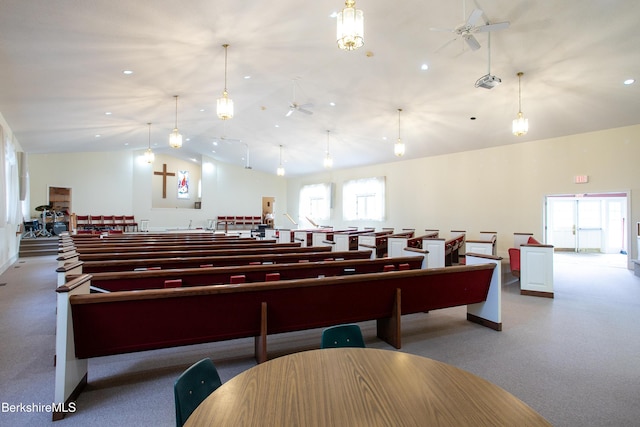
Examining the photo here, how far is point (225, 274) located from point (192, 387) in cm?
192

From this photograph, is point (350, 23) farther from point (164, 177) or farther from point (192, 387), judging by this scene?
point (164, 177)

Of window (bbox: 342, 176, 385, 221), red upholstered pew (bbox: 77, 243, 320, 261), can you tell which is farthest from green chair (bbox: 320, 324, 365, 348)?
window (bbox: 342, 176, 385, 221)

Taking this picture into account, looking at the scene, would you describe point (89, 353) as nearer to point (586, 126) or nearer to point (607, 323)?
point (607, 323)

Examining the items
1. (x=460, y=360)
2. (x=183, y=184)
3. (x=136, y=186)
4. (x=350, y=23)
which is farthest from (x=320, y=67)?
(x=183, y=184)

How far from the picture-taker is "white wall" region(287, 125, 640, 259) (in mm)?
6273

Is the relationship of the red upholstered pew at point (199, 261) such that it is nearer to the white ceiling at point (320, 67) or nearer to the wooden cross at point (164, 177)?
the white ceiling at point (320, 67)

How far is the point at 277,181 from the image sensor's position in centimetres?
1537

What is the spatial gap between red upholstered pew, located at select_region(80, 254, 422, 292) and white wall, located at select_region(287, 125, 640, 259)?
5.40m

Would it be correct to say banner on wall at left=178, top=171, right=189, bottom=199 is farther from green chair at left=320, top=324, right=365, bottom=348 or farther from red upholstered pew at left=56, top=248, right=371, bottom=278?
green chair at left=320, top=324, right=365, bottom=348

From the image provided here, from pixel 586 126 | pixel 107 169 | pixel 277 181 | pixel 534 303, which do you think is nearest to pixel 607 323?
pixel 534 303

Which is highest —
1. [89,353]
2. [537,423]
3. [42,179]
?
[42,179]

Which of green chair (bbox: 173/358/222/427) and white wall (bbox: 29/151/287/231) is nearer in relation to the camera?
green chair (bbox: 173/358/222/427)

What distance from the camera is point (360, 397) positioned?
943 mm

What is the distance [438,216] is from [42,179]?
13414 millimetres
